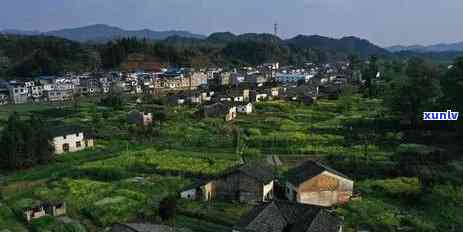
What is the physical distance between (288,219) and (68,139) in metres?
19.8

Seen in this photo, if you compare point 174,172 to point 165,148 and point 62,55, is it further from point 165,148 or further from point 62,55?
point 62,55

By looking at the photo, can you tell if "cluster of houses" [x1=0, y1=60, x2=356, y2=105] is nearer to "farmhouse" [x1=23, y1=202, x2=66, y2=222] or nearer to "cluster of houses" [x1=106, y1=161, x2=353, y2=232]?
"cluster of houses" [x1=106, y1=161, x2=353, y2=232]

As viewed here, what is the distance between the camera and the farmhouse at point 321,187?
20.9 meters

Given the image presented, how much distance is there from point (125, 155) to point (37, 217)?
10.5 m

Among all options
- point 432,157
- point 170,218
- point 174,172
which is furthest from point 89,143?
point 432,157

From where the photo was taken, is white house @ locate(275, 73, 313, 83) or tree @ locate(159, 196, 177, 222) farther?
white house @ locate(275, 73, 313, 83)

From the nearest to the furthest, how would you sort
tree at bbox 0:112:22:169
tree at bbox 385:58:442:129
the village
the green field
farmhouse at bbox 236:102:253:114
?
the village, the green field, tree at bbox 0:112:22:169, tree at bbox 385:58:442:129, farmhouse at bbox 236:102:253:114

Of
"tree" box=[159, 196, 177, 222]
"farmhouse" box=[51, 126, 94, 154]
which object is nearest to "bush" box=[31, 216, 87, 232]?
"tree" box=[159, 196, 177, 222]

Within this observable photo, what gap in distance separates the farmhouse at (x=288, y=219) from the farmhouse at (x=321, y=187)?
3506mm

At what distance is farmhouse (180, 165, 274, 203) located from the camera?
2114 centimetres

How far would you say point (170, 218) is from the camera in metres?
18.6

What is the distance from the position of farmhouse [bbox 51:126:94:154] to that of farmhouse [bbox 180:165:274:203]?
1372cm

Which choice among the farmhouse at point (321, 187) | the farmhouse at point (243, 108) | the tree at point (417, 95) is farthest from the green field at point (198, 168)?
the farmhouse at point (243, 108)

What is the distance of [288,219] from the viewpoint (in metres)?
16.9
